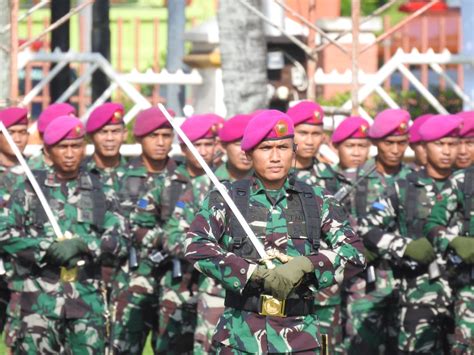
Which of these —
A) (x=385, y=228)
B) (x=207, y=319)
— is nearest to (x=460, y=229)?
(x=385, y=228)

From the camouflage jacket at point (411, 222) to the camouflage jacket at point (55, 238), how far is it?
6.32 feet

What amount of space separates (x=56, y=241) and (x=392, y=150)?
10.9 feet

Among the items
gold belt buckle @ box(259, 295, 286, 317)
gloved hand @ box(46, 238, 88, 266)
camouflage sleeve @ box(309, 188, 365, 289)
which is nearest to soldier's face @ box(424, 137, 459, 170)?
gloved hand @ box(46, 238, 88, 266)

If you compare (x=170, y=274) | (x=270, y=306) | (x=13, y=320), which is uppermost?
(x=270, y=306)

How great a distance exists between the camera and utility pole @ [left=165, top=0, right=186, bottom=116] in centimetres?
2444

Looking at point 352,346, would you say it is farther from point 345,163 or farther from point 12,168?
point 12,168

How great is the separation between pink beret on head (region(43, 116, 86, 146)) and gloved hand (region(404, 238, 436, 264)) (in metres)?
2.47

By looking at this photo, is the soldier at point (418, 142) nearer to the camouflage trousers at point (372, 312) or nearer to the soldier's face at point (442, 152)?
the soldier's face at point (442, 152)

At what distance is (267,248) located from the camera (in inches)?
428

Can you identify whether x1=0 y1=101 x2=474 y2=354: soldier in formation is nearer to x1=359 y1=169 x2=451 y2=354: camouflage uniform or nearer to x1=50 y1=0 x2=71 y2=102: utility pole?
x1=359 y1=169 x2=451 y2=354: camouflage uniform

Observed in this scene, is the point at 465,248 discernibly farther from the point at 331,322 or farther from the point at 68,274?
the point at 68,274

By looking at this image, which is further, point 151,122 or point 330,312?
point 151,122

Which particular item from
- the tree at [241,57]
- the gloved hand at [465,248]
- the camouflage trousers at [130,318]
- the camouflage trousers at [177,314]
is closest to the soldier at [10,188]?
the camouflage trousers at [130,318]

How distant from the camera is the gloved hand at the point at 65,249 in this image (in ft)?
42.5
